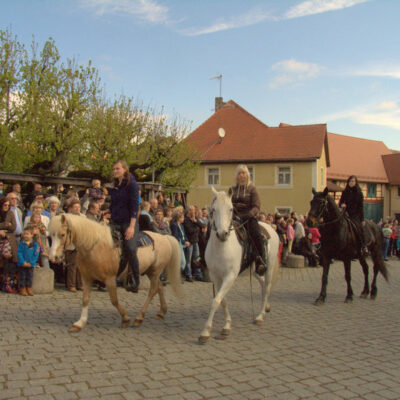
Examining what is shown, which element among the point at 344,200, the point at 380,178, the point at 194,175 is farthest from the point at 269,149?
the point at 344,200

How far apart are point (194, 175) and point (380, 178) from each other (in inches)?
1078

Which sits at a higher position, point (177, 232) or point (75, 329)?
point (177, 232)

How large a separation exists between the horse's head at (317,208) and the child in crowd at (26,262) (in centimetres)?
570

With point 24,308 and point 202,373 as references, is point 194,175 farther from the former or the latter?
point 202,373

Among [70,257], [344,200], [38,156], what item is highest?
[38,156]

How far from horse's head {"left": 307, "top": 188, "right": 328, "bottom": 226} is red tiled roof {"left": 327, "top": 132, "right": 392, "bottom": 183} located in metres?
39.1

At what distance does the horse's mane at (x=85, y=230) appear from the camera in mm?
6234

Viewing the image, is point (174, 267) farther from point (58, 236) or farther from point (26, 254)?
point (26, 254)

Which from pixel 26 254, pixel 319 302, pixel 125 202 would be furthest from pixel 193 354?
pixel 26 254

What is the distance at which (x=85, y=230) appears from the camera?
252 inches

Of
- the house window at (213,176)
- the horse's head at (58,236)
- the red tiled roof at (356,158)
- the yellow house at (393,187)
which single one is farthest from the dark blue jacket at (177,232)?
the yellow house at (393,187)

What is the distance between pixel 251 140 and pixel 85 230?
37.6 metres

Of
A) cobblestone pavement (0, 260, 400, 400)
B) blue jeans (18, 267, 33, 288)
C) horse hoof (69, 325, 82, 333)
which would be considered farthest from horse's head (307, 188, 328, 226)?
blue jeans (18, 267, 33, 288)

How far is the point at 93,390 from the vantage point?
4.31 metres
